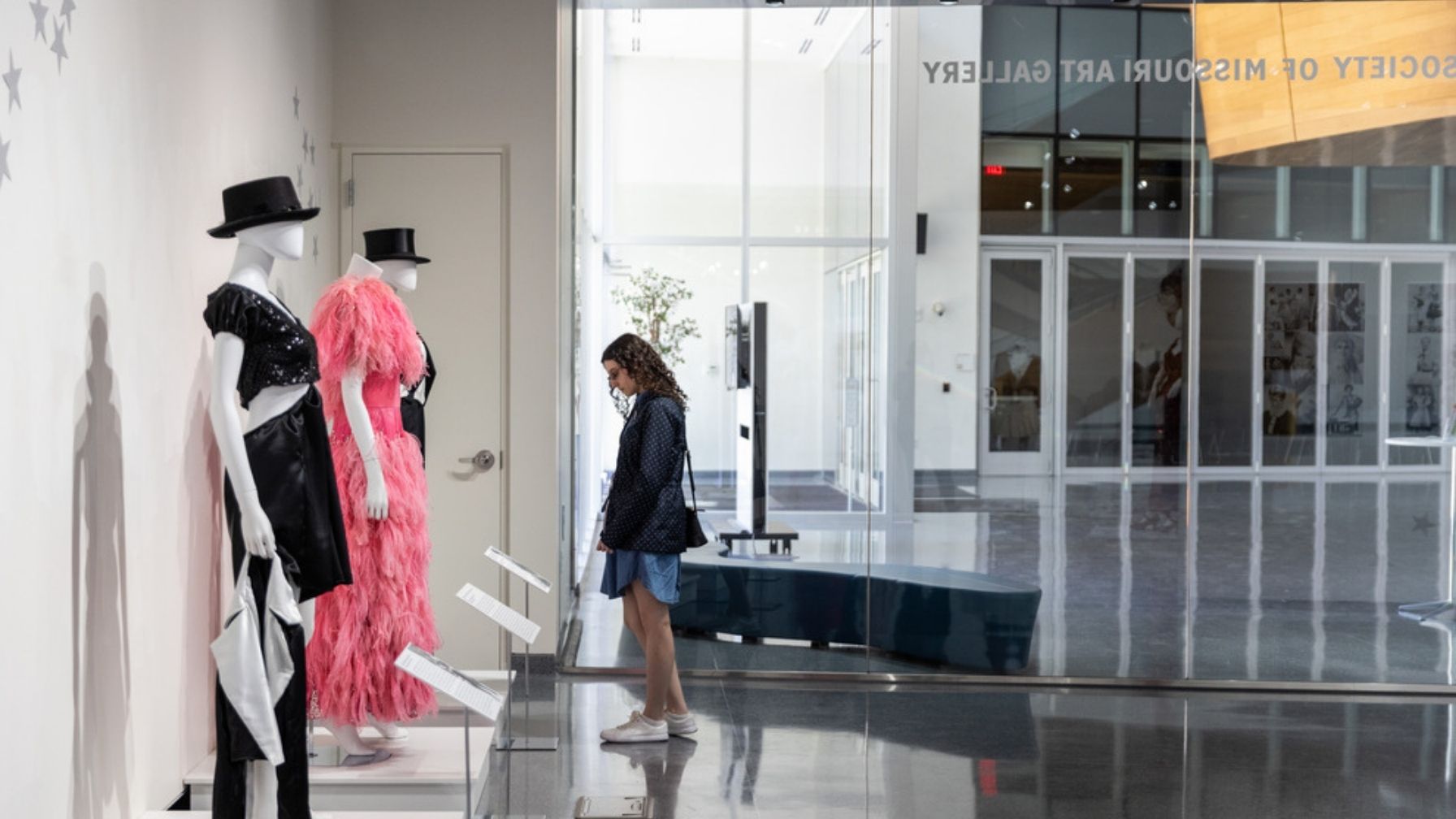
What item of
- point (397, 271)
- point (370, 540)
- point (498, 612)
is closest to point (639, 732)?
point (498, 612)

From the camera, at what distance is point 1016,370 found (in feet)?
21.3

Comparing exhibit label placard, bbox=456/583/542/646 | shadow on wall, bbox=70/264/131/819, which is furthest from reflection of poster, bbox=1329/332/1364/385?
shadow on wall, bbox=70/264/131/819

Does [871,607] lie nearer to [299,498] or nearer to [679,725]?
[679,725]

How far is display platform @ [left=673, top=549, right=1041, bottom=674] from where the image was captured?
6492 millimetres

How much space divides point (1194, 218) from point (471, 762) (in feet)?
13.7

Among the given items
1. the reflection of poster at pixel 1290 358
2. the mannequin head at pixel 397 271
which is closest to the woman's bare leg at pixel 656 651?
the mannequin head at pixel 397 271

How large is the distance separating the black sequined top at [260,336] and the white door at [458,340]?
254 centimetres

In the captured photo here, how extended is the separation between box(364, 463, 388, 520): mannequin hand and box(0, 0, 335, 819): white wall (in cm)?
52

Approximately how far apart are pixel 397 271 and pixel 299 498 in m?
1.40

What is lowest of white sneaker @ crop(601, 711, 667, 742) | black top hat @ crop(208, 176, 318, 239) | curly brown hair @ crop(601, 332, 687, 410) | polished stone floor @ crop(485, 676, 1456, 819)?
polished stone floor @ crop(485, 676, 1456, 819)

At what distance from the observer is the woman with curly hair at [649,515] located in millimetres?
5090

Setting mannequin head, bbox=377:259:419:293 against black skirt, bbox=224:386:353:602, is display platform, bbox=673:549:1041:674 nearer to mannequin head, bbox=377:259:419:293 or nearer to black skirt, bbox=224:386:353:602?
mannequin head, bbox=377:259:419:293

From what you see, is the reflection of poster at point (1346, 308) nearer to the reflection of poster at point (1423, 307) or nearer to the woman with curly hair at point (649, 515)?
the reflection of poster at point (1423, 307)

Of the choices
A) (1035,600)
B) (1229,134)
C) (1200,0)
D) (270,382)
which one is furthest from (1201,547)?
(270,382)
